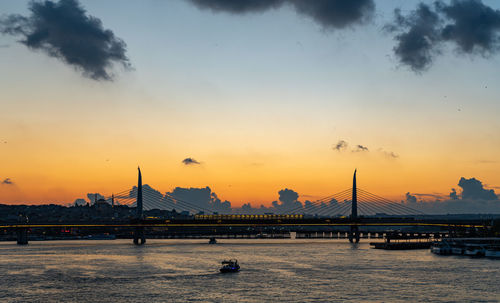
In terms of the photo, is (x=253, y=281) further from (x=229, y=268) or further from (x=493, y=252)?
(x=493, y=252)

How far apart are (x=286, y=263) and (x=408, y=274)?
30.5 meters

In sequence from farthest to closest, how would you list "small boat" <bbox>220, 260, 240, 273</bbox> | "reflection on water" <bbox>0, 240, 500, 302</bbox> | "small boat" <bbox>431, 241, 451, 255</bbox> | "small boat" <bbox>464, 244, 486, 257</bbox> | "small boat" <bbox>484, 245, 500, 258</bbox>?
"small boat" <bbox>431, 241, 451, 255</bbox> < "small boat" <bbox>464, 244, 486, 257</bbox> < "small boat" <bbox>484, 245, 500, 258</bbox> < "small boat" <bbox>220, 260, 240, 273</bbox> < "reflection on water" <bbox>0, 240, 500, 302</bbox>

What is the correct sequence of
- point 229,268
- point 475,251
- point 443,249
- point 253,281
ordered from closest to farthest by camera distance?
point 253,281 → point 229,268 → point 475,251 → point 443,249

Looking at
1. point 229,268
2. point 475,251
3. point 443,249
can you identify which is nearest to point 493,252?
point 475,251

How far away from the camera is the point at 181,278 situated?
307 feet

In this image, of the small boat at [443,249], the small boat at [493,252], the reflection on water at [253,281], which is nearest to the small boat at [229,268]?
the reflection on water at [253,281]

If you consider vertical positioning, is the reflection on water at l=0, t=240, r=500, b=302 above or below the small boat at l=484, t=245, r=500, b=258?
below

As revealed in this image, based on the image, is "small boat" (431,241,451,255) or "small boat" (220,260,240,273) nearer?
"small boat" (220,260,240,273)

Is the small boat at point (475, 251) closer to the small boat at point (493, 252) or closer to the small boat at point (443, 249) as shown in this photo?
the small boat at point (493, 252)

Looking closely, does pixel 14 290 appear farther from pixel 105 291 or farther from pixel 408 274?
pixel 408 274

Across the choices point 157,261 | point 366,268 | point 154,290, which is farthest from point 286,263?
point 154,290

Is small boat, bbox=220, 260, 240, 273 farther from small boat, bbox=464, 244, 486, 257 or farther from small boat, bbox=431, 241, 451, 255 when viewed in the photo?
small boat, bbox=431, 241, 451, 255

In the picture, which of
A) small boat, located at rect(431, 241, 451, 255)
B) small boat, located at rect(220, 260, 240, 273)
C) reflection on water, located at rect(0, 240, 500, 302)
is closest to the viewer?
reflection on water, located at rect(0, 240, 500, 302)

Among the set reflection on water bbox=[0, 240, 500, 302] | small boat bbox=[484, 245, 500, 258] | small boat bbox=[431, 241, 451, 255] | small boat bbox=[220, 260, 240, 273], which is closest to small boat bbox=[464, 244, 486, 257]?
small boat bbox=[484, 245, 500, 258]
